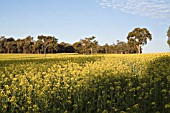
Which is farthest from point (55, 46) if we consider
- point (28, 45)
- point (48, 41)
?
point (28, 45)

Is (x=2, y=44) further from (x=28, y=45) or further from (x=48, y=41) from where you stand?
(x=48, y=41)

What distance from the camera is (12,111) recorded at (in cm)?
874

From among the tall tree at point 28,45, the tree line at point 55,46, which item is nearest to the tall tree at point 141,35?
the tree line at point 55,46

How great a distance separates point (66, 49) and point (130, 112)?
13592 centimetres

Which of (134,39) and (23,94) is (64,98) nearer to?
(23,94)

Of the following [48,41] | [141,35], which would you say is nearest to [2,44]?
[48,41]

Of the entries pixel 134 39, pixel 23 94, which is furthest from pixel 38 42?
pixel 23 94

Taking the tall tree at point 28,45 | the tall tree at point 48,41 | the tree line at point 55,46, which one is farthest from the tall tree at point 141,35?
the tall tree at point 28,45

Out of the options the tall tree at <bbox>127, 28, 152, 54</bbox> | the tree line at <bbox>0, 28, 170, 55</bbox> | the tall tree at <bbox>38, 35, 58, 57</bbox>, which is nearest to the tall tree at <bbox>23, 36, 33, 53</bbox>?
the tree line at <bbox>0, 28, 170, 55</bbox>

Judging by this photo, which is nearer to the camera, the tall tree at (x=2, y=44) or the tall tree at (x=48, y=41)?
the tall tree at (x=48, y=41)

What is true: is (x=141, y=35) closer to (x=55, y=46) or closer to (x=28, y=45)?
(x=55, y=46)

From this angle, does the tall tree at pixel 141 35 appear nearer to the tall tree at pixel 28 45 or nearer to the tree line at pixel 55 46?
the tree line at pixel 55 46

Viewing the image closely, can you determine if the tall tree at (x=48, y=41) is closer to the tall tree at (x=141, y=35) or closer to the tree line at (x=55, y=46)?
the tree line at (x=55, y=46)

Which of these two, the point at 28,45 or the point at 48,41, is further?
the point at 28,45
